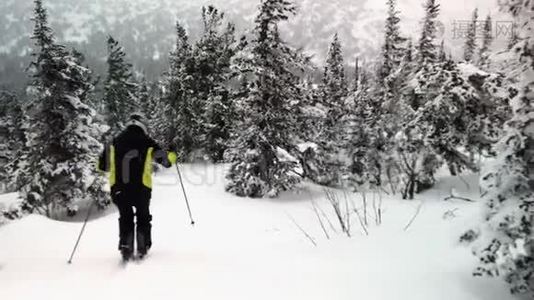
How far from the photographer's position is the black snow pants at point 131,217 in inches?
260

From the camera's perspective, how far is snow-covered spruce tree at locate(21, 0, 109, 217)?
19.7m

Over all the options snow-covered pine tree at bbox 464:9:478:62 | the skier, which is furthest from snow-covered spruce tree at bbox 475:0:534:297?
snow-covered pine tree at bbox 464:9:478:62

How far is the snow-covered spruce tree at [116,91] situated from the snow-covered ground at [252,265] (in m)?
29.4

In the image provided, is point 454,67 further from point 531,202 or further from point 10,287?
point 10,287

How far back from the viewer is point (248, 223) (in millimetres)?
10992

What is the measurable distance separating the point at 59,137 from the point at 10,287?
52.3 feet

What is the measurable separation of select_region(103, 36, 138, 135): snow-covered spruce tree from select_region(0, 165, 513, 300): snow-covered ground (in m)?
29.4

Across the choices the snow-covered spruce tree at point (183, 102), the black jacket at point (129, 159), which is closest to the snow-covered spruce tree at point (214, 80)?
the snow-covered spruce tree at point (183, 102)

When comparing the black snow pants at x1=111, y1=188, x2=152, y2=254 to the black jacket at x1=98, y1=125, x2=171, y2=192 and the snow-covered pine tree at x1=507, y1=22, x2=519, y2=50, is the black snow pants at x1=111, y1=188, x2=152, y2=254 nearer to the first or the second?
the black jacket at x1=98, y1=125, x2=171, y2=192

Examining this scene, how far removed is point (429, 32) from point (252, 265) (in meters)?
34.4

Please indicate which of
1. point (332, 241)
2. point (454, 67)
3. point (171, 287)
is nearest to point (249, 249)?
point (332, 241)

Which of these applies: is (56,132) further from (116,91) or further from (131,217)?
(116,91)

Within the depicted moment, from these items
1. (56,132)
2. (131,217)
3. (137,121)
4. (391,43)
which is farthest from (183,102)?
(131,217)

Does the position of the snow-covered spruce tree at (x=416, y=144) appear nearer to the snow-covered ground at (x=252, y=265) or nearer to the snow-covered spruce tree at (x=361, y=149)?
the snow-covered spruce tree at (x=361, y=149)
